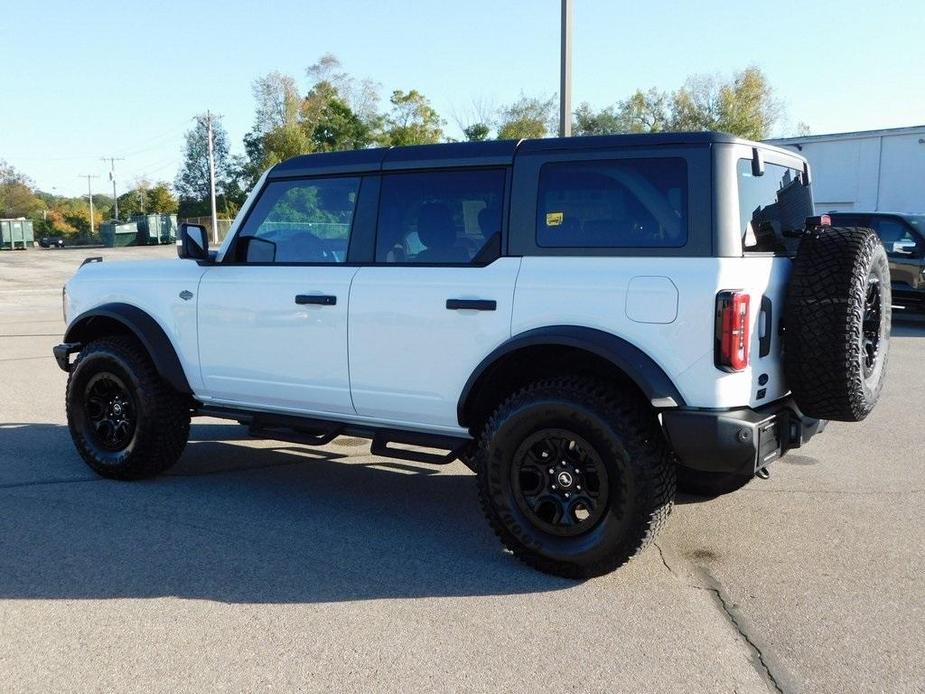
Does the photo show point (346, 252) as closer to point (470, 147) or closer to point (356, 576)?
point (470, 147)

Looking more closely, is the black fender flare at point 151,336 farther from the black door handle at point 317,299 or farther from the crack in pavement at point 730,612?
the crack in pavement at point 730,612

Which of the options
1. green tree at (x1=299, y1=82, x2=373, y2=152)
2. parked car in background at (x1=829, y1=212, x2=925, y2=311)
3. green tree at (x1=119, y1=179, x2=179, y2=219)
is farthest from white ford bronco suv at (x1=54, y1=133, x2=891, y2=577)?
green tree at (x1=119, y1=179, x2=179, y2=219)

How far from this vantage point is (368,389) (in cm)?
479

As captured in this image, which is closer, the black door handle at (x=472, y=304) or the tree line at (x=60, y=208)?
the black door handle at (x=472, y=304)

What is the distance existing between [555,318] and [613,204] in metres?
0.59

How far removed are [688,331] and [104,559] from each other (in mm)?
2944

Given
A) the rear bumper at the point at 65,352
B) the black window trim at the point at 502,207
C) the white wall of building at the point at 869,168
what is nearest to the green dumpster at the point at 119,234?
the white wall of building at the point at 869,168

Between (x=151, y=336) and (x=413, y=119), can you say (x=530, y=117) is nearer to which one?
(x=413, y=119)

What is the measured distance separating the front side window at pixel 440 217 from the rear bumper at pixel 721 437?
1.26 metres

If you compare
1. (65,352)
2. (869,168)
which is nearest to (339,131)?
(869,168)

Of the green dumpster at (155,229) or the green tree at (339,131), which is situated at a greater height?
the green tree at (339,131)

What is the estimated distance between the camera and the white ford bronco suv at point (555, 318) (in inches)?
153

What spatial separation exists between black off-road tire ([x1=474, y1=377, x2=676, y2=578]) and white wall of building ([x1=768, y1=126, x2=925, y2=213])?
67.9 ft

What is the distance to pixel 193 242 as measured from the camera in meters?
5.43
